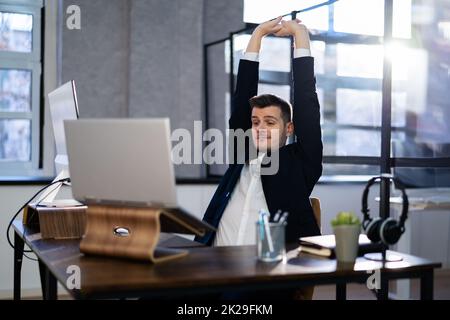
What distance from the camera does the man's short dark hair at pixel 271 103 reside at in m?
2.23

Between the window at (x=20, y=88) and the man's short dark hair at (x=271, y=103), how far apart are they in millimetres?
2783

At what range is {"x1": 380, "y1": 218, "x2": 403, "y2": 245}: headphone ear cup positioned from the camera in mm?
1598

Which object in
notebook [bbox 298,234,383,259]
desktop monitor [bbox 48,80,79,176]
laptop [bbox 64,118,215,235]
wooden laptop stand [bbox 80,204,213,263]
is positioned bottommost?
notebook [bbox 298,234,383,259]

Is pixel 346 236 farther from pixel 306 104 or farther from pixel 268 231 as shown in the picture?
pixel 306 104

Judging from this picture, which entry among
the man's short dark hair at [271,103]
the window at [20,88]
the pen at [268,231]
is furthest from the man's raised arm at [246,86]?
the window at [20,88]

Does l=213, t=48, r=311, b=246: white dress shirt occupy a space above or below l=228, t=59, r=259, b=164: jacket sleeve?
below

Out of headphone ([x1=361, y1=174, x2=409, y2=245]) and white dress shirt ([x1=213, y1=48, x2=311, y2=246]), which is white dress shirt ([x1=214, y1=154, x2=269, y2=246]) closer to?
white dress shirt ([x1=213, y1=48, x2=311, y2=246])

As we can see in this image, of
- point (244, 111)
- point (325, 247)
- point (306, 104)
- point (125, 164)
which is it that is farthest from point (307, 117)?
point (125, 164)

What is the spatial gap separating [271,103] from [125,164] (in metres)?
0.87

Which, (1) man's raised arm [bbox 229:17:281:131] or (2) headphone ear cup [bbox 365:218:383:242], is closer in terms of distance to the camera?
(2) headphone ear cup [bbox 365:218:383:242]

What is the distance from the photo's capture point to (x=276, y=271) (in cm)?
146

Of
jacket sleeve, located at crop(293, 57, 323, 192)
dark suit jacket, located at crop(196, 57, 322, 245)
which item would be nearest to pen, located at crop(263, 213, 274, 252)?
dark suit jacket, located at crop(196, 57, 322, 245)

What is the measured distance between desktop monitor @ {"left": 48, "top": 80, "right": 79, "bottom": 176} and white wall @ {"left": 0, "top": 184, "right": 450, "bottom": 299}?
1.60 metres
